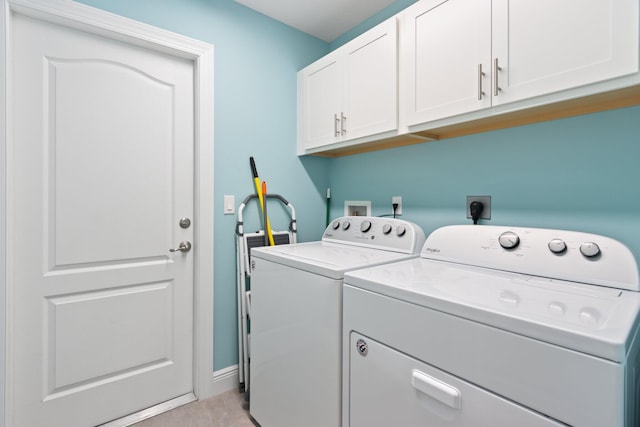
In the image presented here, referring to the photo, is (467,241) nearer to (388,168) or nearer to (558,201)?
(558,201)

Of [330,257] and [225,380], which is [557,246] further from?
[225,380]

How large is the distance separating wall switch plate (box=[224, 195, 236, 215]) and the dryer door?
1167 millimetres

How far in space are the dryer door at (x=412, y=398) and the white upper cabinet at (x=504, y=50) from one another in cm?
101

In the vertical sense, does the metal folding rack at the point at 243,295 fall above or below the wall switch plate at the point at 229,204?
below

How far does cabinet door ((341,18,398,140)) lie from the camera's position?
156cm

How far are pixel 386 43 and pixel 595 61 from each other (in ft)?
2.93

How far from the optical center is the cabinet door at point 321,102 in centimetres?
189

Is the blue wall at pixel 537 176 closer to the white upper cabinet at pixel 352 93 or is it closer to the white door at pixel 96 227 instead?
the white upper cabinet at pixel 352 93

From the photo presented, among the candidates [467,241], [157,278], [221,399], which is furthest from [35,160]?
[467,241]

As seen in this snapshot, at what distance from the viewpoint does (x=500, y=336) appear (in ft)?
2.37

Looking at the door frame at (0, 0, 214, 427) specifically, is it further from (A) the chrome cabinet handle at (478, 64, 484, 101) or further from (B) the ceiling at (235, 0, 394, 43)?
(A) the chrome cabinet handle at (478, 64, 484, 101)

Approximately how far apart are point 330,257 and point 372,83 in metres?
0.97

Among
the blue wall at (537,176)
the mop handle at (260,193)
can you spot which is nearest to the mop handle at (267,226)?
the mop handle at (260,193)

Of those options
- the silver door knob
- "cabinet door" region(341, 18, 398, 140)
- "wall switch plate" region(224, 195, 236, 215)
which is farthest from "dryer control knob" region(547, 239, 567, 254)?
the silver door knob
